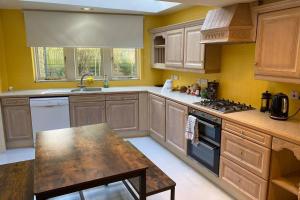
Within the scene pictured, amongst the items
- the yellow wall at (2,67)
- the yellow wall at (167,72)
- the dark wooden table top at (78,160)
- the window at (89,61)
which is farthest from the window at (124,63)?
the dark wooden table top at (78,160)

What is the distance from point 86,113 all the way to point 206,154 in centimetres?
223

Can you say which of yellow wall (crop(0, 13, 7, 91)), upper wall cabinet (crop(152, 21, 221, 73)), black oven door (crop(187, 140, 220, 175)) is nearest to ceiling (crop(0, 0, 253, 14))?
upper wall cabinet (crop(152, 21, 221, 73))

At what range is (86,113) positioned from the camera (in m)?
4.09

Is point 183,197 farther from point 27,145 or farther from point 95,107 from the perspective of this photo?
point 27,145

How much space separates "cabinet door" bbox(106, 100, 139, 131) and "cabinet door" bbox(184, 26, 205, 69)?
4.29 ft

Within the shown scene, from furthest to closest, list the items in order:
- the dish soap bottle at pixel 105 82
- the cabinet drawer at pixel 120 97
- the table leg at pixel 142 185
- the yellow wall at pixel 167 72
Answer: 1. the dish soap bottle at pixel 105 82
2. the cabinet drawer at pixel 120 97
3. the yellow wall at pixel 167 72
4. the table leg at pixel 142 185

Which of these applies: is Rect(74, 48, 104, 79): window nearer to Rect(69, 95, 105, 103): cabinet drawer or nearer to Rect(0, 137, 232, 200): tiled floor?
Rect(69, 95, 105, 103): cabinet drawer

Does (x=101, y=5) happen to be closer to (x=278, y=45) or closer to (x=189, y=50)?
(x=189, y=50)

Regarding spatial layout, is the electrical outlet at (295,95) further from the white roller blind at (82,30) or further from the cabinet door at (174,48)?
the white roller blind at (82,30)

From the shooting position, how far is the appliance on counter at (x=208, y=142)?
2660 millimetres

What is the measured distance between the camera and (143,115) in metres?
4.42

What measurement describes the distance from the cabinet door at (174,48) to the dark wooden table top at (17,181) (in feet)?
8.53

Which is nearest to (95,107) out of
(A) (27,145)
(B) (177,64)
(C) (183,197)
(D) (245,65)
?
→ (A) (27,145)

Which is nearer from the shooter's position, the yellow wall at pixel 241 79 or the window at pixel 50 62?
the yellow wall at pixel 241 79
